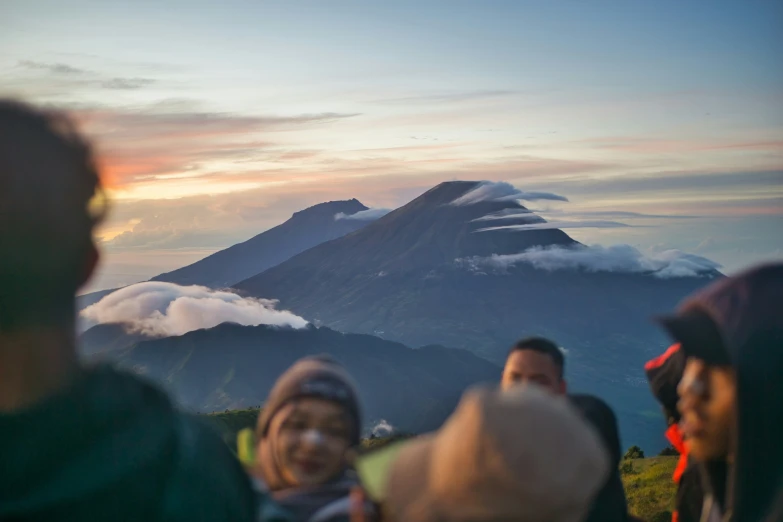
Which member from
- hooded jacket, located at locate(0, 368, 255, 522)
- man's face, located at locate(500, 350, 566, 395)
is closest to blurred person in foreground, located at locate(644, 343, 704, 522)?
man's face, located at locate(500, 350, 566, 395)

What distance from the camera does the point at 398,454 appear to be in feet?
9.43

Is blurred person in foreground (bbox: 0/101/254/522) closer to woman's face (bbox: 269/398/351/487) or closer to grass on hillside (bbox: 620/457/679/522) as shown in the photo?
woman's face (bbox: 269/398/351/487)

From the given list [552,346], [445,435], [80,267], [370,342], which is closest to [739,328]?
[445,435]

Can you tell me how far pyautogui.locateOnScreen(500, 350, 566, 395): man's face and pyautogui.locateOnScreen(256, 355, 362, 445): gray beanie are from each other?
1702 mm

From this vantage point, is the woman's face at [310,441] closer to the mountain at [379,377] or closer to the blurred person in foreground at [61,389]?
the blurred person in foreground at [61,389]

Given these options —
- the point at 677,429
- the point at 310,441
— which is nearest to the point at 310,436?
the point at 310,441

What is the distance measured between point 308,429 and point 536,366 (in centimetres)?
218

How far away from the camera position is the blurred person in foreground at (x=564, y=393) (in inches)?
220

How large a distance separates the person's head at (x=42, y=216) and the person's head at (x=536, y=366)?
139 inches

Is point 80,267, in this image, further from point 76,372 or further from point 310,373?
point 310,373

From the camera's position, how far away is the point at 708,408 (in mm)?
4035

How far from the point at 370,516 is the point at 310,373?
99 centimetres

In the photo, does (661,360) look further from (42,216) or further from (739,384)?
(42,216)

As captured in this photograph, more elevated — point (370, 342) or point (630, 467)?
point (630, 467)
